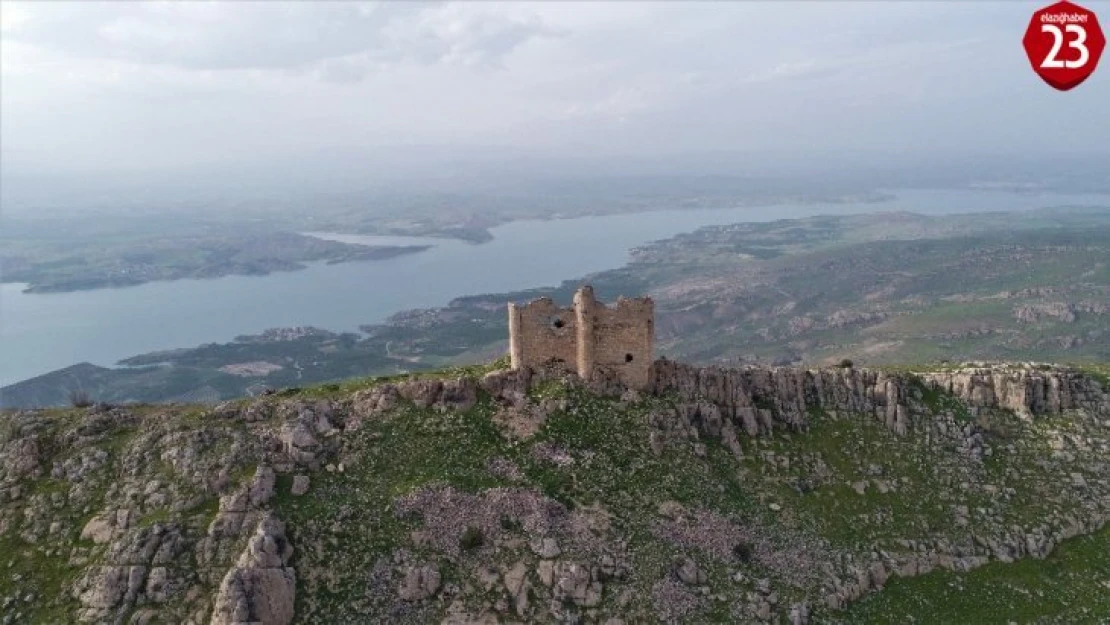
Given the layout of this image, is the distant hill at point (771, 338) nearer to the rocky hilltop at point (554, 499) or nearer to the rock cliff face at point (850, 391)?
the rock cliff face at point (850, 391)

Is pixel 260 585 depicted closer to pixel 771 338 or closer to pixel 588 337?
pixel 588 337

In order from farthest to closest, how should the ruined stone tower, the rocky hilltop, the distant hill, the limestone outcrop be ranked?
the distant hill < the ruined stone tower < the rocky hilltop < the limestone outcrop

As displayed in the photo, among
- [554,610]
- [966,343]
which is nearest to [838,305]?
[966,343]

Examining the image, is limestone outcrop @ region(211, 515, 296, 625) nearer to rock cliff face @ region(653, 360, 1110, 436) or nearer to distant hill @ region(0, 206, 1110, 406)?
rock cliff face @ region(653, 360, 1110, 436)

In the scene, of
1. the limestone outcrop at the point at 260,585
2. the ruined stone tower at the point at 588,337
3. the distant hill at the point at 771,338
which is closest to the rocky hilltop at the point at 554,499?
the limestone outcrop at the point at 260,585

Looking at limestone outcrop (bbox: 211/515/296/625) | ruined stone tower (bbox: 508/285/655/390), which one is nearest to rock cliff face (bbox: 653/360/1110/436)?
ruined stone tower (bbox: 508/285/655/390)

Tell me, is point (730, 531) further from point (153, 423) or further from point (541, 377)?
point (153, 423)
